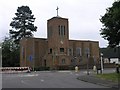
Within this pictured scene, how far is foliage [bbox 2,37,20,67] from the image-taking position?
9631 centimetres

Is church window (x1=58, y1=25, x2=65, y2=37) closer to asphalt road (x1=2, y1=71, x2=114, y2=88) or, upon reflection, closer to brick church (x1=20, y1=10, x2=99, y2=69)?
brick church (x1=20, y1=10, x2=99, y2=69)

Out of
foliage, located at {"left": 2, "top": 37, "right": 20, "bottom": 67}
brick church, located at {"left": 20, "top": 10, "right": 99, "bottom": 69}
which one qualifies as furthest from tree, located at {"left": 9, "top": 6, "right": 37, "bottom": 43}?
brick church, located at {"left": 20, "top": 10, "right": 99, "bottom": 69}

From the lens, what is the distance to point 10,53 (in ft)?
327

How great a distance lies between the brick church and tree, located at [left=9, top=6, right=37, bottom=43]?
26824mm

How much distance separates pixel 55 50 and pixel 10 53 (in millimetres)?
24259

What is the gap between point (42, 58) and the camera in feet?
276

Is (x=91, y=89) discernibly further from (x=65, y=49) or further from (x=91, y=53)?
(x=91, y=53)

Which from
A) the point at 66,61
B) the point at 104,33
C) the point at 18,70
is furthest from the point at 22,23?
the point at 104,33

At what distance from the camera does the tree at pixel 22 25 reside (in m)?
112

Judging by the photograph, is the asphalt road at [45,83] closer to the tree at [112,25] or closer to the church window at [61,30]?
the tree at [112,25]

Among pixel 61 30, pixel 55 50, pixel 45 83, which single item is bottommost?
pixel 45 83

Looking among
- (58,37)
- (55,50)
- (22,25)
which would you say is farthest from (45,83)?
(22,25)

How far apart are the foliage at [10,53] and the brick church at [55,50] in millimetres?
12278

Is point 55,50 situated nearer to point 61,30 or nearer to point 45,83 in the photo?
point 61,30
